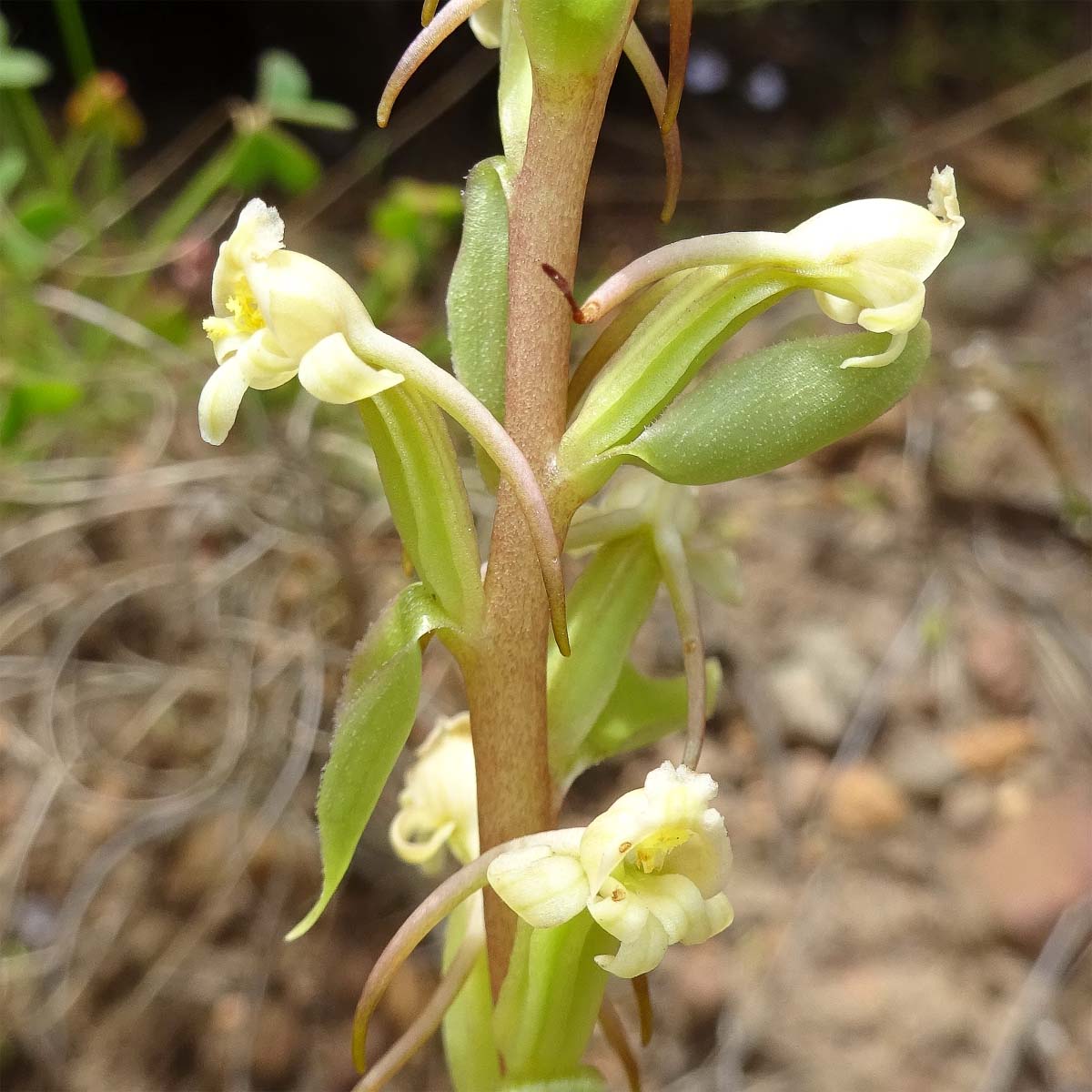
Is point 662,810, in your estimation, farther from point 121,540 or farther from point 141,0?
point 141,0

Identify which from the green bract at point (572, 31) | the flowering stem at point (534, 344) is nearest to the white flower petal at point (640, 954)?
the flowering stem at point (534, 344)

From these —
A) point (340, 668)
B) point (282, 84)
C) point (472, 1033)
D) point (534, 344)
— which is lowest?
point (340, 668)

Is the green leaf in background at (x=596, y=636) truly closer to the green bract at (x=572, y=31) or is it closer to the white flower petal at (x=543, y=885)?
the white flower petal at (x=543, y=885)

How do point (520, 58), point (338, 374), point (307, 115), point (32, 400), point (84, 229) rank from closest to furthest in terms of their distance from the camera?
point (338, 374) < point (520, 58) < point (32, 400) < point (307, 115) < point (84, 229)

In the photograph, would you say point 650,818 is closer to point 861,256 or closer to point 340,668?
point 861,256

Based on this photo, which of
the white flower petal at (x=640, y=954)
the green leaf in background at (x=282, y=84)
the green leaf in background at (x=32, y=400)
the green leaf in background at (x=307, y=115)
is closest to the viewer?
the white flower petal at (x=640, y=954)

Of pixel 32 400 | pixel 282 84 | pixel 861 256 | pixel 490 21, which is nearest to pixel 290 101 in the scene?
pixel 282 84
